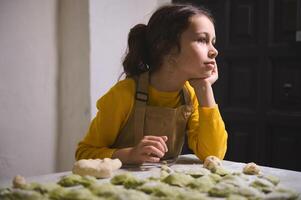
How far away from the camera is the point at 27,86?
6.28 feet

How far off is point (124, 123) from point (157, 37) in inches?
11.8

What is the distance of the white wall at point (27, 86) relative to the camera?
6.03ft

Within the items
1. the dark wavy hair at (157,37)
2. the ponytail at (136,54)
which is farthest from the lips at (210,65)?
the ponytail at (136,54)

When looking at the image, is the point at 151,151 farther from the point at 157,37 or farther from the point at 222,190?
the point at 157,37

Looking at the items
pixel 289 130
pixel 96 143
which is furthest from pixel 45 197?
pixel 289 130

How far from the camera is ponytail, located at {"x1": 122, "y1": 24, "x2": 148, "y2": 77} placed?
146 cm

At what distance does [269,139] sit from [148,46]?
98 cm

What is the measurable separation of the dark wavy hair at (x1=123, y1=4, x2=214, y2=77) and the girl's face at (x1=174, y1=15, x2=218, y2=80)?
0.03 metres

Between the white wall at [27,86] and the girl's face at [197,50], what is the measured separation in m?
0.81

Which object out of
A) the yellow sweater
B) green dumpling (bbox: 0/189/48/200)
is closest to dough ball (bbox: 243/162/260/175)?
the yellow sweater

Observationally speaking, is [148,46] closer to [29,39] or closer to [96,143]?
[96,143]

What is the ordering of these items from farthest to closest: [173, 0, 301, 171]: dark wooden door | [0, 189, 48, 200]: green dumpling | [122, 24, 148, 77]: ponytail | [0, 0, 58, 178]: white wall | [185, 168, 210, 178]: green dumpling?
[173, 0, 301, 171]: dark wooden door < [0, 0, 58, 178]: white wall < [122, 24, 148, 77]: ponytail < [185, 168, 210, 178]: green dumpling < [0, 189, 48, 200]: green dumpling

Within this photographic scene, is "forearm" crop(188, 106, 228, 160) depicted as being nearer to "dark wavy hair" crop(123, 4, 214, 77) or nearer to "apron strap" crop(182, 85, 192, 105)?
"apron strap" crop(182, 85, 192, 105)

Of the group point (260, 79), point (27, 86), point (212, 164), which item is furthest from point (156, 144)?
point (260, 79)
